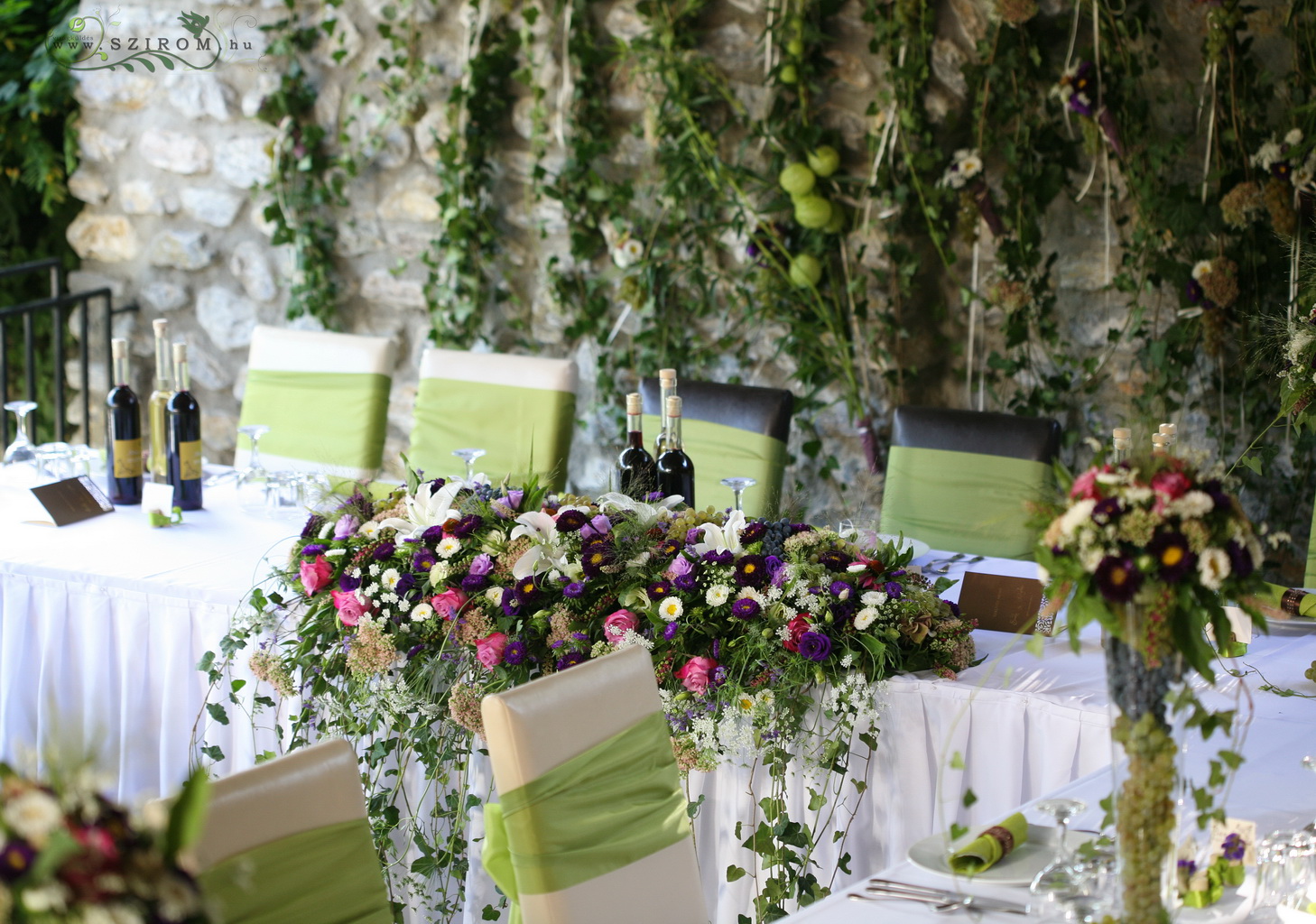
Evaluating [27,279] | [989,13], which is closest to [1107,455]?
[989,13]

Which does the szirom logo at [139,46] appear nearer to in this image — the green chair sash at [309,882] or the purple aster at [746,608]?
the purple aster at [746,608]

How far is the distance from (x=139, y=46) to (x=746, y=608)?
3.50 m

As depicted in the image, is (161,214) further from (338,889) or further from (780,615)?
(338,889)

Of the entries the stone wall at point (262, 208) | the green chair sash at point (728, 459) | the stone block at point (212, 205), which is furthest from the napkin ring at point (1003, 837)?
the stone block at point (212, 205)

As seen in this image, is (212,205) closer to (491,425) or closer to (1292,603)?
(491,425)

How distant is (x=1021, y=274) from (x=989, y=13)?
0.66m

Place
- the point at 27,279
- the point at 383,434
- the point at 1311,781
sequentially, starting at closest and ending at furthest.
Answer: the point at 1311,781
the point at 383,434
the point at 27,279

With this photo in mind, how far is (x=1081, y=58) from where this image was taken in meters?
3.22

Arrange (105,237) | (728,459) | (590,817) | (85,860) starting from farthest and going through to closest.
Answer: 1. (105,237)
2. (728,459)
3. (590,817)
4. (85,860)

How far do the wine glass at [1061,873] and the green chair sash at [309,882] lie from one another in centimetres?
61

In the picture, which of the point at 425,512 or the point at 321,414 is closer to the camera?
the point at 425,512

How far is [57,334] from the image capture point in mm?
4398

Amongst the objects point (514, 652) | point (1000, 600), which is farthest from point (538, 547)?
point (1000, 600)

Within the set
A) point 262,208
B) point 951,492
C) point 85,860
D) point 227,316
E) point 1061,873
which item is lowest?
point 1061,873
